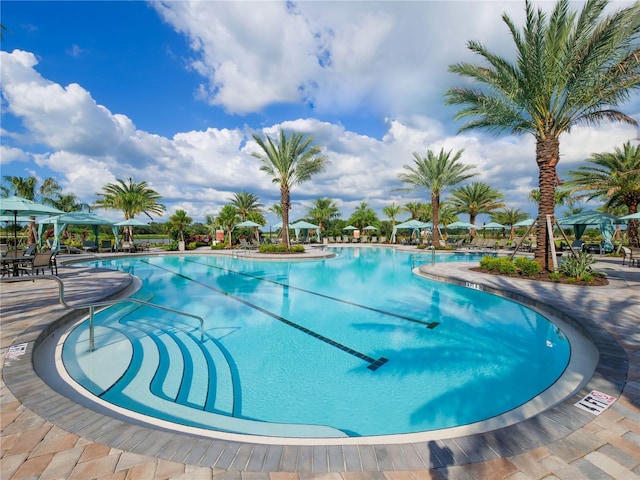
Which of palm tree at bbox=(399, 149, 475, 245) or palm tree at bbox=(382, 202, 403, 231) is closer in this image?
palm tree at bbox=(399, 149, 475, 245)

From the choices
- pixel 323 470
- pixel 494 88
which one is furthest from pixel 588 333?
pixel 494 88

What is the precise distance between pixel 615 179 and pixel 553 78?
13.6m

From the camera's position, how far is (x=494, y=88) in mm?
11195

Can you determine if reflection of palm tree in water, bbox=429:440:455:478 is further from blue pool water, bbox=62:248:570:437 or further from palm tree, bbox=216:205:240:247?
palm tree, bbox=216:205:240:247

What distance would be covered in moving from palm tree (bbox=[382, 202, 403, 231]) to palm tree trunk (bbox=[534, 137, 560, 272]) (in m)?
30.2

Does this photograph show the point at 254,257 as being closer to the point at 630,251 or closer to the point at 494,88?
the point at 494,88

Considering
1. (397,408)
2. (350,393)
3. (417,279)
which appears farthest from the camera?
(417,279)

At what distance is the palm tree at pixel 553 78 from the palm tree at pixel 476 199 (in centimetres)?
2043

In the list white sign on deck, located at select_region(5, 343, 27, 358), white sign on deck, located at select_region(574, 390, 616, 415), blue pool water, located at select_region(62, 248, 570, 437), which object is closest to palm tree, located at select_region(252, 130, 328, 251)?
blue pool water, located at select_region(62, 248, 570, 437)

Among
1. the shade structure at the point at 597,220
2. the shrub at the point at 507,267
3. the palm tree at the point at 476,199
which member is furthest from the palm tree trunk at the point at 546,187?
the palm tree at the point at 476,199

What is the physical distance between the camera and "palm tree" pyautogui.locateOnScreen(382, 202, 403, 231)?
41.4 meters

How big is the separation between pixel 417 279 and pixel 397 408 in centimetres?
949

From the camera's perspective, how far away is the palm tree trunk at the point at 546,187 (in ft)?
34.5

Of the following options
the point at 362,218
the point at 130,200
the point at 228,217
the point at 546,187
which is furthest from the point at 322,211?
the point at 546,187
